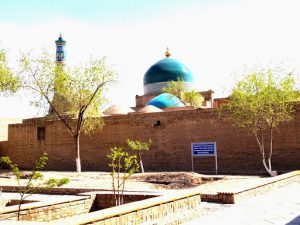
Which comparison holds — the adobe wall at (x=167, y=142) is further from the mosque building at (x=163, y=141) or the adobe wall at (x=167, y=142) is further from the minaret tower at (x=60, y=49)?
the minaret tower at (x=60, y=49)

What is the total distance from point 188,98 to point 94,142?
11.4 m

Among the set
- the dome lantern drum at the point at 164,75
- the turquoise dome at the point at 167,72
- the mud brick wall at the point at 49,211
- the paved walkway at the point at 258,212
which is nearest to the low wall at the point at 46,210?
the mud brick wall at the point at 49,211

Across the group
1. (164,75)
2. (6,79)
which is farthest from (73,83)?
(164,75)

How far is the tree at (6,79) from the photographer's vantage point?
18.3 m

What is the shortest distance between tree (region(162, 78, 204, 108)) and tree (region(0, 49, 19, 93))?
46.4 ft

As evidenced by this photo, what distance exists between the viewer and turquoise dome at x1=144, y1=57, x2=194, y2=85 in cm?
3309

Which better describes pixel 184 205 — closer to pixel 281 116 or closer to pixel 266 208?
pixel 266 208

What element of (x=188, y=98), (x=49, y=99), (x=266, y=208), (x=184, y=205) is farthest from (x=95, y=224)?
(x=188, y=98)

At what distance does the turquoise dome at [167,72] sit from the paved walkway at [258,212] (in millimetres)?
24801

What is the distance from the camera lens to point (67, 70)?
1956 cm

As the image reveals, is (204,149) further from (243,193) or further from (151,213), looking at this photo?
(151,213)

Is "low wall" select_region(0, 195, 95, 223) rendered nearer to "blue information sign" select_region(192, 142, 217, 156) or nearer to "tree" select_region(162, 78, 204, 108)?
"blue information sign" select_region(192, 142, 217, 156)

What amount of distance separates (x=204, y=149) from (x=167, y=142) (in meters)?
2.71

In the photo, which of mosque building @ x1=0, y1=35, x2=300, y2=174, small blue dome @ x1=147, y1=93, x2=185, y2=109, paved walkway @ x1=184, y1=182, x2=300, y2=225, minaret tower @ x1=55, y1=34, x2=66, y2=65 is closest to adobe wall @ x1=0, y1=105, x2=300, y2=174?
mosque building @ x1=0, y1=35, x2=300, y2=174
